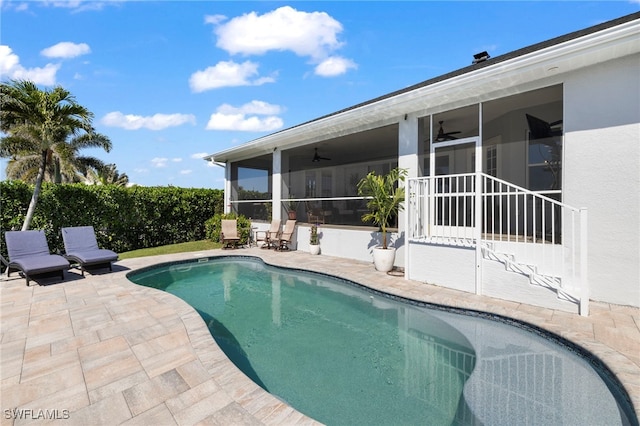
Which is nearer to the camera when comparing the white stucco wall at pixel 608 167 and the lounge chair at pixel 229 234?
the white stucco wall at pixel 608 167

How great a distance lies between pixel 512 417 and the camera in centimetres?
258

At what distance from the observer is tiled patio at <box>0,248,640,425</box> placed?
239 centimetres

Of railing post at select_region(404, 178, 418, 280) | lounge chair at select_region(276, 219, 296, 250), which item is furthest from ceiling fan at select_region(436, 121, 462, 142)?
lounge chair at select_region(276, 219, 296, 250)

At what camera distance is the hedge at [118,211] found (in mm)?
8305

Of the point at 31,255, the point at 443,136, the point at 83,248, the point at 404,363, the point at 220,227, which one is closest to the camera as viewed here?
the point at 404,363

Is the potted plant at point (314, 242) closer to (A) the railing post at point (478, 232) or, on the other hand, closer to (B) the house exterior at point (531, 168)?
(B) the house exterior at point (531, 168)

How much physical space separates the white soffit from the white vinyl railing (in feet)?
5.76

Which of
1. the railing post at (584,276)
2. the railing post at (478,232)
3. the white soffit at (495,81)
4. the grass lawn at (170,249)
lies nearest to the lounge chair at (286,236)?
the grass lawn at (170,249)

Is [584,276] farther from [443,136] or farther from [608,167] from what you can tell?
[443,136]

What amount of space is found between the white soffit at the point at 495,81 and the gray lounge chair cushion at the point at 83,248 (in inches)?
244

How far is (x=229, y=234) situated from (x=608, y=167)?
10.6m

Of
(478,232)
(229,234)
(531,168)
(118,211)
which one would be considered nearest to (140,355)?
(478,232)

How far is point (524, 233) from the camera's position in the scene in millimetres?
5316

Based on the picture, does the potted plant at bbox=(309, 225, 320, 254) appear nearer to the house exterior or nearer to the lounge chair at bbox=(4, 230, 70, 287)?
the house exterior
